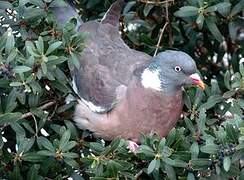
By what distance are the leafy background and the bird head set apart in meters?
0.06

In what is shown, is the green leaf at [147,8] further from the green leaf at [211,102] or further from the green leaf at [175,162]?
the green leaf at [175,162]

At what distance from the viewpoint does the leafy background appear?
7.30 feet

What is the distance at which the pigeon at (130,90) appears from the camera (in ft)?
8.80

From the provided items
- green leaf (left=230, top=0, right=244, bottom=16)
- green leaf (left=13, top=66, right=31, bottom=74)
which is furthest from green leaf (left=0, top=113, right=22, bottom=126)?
green leaf (left=230, top=0, right=244, bottom=16)

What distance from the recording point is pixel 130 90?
107 inches

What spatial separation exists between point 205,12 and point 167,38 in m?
0.39

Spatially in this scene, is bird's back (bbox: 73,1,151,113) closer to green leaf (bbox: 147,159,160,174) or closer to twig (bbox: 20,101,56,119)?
twig (bbox: 20,101,56,119)

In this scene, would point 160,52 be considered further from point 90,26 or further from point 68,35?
point 68,35

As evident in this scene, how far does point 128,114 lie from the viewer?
267 cm

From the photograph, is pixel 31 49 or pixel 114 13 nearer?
pixel 31 49

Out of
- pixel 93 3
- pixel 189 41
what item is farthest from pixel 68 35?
pixel 189 41

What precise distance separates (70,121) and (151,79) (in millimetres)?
380

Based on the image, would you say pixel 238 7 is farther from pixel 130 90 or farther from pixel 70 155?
pixel 70 155

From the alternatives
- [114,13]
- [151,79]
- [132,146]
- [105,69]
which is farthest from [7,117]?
[114,13]
